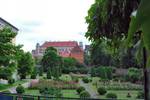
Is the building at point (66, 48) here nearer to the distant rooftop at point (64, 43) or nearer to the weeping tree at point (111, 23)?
the distant rooftop at point (64, 43)

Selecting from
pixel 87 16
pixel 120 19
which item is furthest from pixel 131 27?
pixel 87 16

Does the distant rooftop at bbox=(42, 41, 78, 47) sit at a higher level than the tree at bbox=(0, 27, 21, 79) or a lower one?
higher

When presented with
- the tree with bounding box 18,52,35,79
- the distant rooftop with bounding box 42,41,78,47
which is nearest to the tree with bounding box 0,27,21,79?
the tree with bounding box 18,52,35,79

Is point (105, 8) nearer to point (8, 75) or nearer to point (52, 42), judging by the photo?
point (8, 75)

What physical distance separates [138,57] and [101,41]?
324 centimetres

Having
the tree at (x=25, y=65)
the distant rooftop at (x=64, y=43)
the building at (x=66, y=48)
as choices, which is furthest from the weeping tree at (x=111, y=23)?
the distant rooftop at (x=64, y=43)

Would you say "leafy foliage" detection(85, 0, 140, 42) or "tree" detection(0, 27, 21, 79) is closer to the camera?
"leafy foliage" detection(85, 0, 140, 42)

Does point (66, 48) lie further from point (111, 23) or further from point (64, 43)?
point (111, 23)

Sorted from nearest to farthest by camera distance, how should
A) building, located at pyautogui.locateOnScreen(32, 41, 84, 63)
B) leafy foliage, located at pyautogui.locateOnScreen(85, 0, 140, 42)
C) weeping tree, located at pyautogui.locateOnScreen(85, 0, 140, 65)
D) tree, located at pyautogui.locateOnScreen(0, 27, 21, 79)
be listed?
1. leafy foliage, located at pyautogui.locateOnScreen(85, 0, 140, 42)
2. weeping tree, located at pyautogui.locateOnScreen(85, 0, 140, 65)
3. tree, located at pyautogui.locateOnScreen(0, 27, 21, 79)
4. building, located at pyautogui.locateOnScreen(32, 41, 84, 63)

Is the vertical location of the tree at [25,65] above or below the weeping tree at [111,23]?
above

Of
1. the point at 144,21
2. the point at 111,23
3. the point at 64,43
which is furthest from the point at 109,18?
the point at 64,43

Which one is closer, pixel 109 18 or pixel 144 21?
pixel 144 21

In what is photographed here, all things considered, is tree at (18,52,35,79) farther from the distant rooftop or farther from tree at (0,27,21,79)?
the distant rooftop

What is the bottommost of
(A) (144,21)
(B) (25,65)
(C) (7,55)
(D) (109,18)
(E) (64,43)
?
(A) (144,21)
